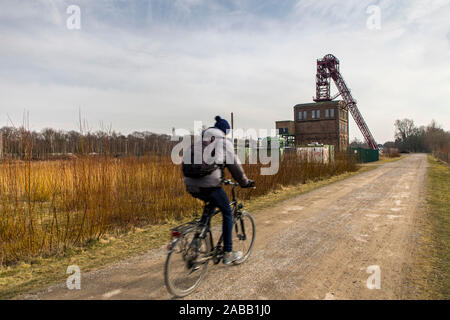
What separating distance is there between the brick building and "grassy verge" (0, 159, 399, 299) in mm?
44222

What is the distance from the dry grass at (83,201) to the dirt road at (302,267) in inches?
63.5

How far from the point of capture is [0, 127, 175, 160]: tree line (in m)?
5.00

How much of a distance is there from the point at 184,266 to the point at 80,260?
2.33 meters

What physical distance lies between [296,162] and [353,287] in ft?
39.2

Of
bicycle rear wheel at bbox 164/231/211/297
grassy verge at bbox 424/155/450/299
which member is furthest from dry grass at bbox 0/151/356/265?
grassy verge at bbox 424/155/450/299

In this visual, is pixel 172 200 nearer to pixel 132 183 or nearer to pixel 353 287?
pixel 132 183

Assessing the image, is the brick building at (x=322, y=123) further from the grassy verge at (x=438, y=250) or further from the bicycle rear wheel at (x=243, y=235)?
the bicycle rear wheel at (x=243, y=235)

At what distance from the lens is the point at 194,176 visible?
3514mm

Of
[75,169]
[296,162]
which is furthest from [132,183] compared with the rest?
[296,162]

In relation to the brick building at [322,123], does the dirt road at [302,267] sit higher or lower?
lower

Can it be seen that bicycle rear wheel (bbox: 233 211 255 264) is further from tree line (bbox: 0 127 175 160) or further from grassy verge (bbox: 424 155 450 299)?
tree line (bbox: 0 127 175 160)

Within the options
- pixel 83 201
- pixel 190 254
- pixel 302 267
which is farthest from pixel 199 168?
pixel 83 201

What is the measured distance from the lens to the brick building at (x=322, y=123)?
153ft

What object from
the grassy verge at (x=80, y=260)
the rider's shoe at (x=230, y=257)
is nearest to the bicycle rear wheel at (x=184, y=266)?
the rider's shoe at (x=230, y=257)
